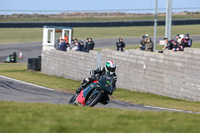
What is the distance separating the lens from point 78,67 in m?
25.2

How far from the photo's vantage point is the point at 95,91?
35.9 ft

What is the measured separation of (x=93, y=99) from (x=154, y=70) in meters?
8.83

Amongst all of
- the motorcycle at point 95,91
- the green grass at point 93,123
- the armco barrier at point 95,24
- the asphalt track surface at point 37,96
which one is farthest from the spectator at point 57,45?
the armco barrier at point 95,24

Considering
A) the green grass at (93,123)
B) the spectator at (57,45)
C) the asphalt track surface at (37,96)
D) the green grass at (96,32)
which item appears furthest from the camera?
the green grass at (96,32)

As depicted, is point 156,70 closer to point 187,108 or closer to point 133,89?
point 133,89

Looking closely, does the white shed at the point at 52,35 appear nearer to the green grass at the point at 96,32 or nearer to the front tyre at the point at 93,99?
the front tyre at the point at 93,99

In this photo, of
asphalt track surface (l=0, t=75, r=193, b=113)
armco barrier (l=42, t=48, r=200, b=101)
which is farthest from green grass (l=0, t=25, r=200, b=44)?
asphalt track surface (l=0, t=75, r=193, b=113)

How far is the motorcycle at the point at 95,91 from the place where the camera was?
1090 centimetres

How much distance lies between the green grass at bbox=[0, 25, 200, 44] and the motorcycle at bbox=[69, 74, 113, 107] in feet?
142

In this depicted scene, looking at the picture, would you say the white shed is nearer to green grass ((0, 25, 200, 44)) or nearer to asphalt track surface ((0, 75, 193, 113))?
asphalt track surface ((0, 75, 193, 113))

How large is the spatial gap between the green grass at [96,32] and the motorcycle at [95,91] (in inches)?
1709

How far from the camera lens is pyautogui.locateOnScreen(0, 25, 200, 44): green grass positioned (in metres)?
56.1

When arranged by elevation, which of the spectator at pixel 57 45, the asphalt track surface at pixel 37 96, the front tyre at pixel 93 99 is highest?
the spectator at pixel 57 45

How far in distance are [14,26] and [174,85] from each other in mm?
44381
